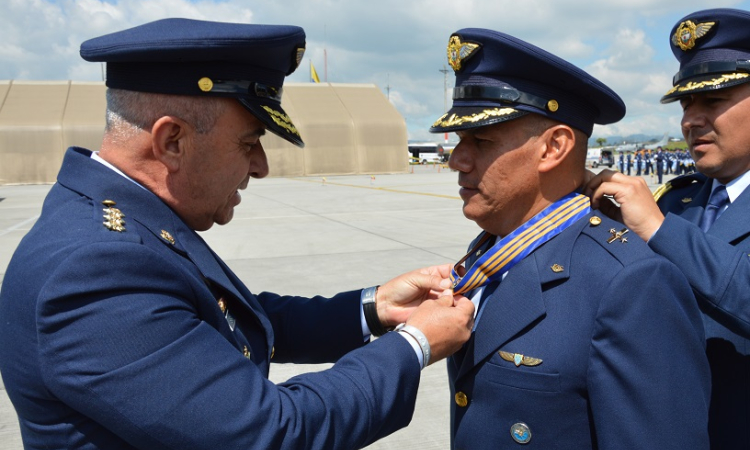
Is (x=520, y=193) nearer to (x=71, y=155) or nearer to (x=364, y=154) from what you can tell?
(x=71, y=155)

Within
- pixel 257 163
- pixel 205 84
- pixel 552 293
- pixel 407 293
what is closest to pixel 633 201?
pixel 552 293

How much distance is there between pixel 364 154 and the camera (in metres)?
37.5

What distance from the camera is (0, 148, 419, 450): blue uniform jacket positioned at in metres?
1.22

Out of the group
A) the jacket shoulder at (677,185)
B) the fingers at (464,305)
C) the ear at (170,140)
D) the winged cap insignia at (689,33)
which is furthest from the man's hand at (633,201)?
the ear at (170,140)

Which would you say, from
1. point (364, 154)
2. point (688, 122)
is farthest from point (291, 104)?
point (688, 122)

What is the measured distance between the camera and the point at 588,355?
1.59 metres

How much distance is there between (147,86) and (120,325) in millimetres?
646

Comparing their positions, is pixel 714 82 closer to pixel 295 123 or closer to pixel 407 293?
pixel 407 293

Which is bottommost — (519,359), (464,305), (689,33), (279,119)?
(519,359)

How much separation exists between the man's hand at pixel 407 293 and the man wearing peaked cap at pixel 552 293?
259 mm

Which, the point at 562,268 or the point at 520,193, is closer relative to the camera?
the point at 562,268

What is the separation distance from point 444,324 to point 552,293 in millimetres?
327

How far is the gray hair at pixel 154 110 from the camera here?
155cm

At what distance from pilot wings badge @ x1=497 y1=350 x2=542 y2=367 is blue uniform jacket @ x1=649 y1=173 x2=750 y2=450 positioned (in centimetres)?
53
